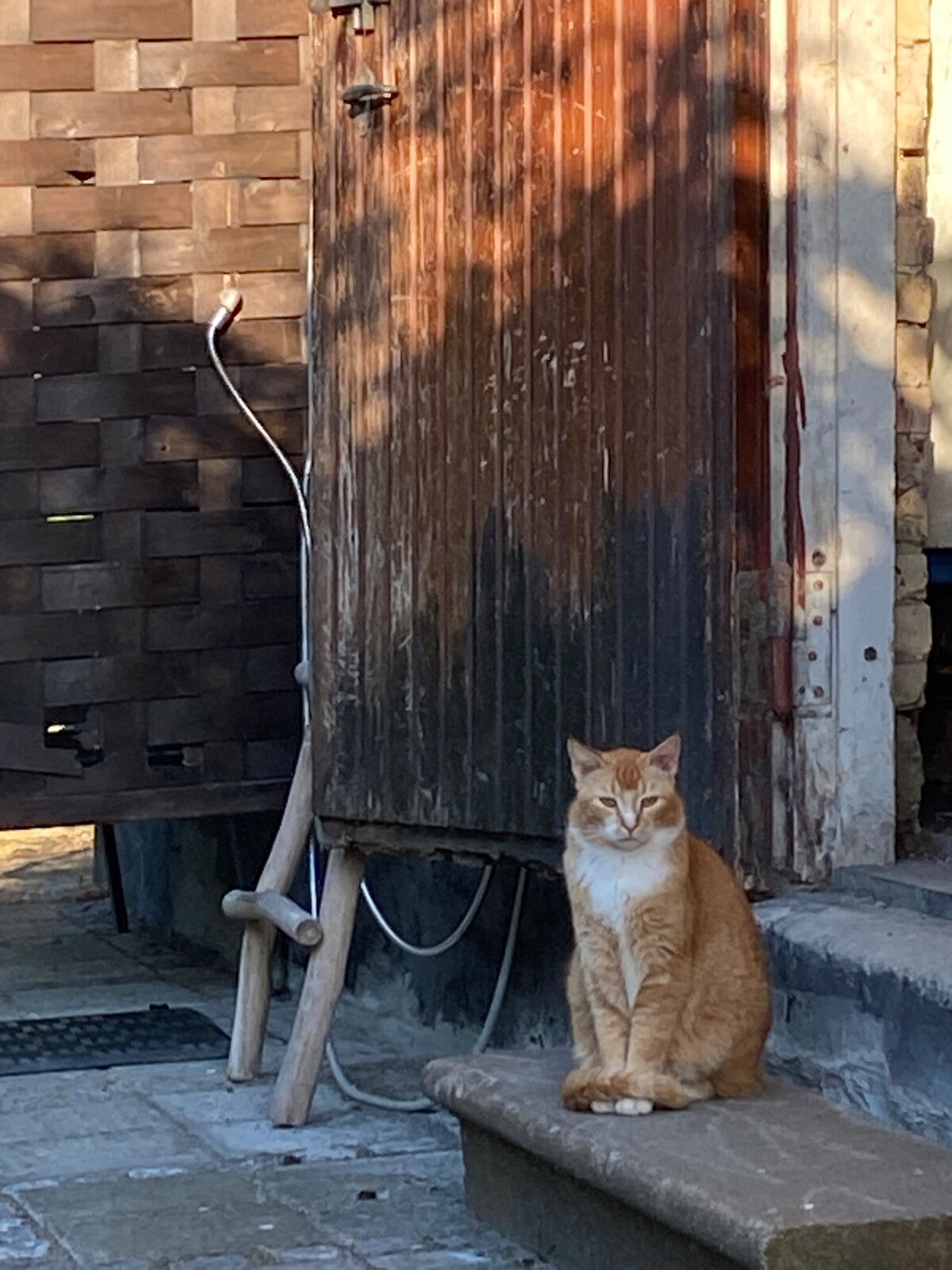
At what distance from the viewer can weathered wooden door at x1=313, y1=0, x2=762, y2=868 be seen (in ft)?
13.2

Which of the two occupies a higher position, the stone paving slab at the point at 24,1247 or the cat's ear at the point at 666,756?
the cat's ear at the point at 666,756

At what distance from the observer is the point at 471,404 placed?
4.63 m

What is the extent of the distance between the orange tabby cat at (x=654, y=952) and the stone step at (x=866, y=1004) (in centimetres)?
14

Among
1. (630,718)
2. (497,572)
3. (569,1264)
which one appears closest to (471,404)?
(497,572)

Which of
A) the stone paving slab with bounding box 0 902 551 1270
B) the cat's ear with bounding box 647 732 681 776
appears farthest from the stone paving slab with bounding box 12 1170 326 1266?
the cat's ear with bounding box 647 732 681 776

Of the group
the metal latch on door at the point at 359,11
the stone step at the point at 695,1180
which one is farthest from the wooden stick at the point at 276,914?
the metal latch on door at the point at 359,11

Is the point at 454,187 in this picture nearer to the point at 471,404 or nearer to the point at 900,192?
the point at 471,404

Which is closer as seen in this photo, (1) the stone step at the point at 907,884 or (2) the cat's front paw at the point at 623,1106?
(2) the cat's front paw at the point at 623,1106

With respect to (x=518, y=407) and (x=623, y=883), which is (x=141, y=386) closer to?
(x=518, y=407)

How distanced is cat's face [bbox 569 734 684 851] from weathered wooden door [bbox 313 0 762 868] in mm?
443

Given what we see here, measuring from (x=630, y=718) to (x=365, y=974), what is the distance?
7.37 feet

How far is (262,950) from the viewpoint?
5.18m

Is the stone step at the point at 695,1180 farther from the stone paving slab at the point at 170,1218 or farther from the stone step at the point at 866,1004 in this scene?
the stone paving slab at the point at 170,1218

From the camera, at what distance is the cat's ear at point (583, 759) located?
11.7 feet
